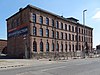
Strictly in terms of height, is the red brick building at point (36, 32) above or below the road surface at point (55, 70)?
above

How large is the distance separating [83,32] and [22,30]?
33.4m

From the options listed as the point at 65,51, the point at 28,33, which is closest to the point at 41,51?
the point at 28,33

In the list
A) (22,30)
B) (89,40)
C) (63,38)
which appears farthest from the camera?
(89,40)

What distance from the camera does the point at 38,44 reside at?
46969mm

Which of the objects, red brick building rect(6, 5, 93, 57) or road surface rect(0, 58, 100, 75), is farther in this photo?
red brick building rect(6, 5, 93, 57)

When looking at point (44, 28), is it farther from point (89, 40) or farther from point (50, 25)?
point (89, 40)

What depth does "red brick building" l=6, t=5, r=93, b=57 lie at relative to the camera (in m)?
45.7

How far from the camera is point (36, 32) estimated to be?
154 ft

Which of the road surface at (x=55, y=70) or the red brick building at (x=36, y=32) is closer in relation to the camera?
the road surface at (x=55, y=70)

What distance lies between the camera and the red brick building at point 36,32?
150ft

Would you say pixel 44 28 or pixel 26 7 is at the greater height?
pixel 26 7

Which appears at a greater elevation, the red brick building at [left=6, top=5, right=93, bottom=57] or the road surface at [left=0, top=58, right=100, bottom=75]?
the red brick building at [left=6, top=5, right=93, bottom=57]

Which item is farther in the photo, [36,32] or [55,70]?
[36,32]

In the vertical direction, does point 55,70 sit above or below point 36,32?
below
